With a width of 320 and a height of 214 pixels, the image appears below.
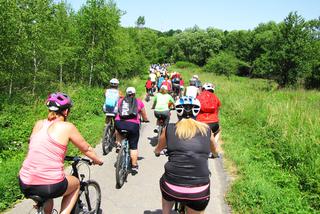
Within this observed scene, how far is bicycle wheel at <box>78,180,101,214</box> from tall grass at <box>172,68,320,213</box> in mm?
2586

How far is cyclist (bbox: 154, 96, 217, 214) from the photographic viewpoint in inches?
141

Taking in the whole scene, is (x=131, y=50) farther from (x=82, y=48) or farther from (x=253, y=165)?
(x=253, y=165)

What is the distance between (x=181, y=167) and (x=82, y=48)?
64.3ft

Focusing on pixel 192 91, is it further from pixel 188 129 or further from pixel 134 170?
pixel 188 129

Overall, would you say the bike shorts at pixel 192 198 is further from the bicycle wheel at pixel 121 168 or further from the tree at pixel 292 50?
the tree at pixel 292 50

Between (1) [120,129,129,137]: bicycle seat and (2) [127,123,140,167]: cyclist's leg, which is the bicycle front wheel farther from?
(1) [120,129,129,137]: bicycle seat

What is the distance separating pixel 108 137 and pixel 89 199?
467 cm

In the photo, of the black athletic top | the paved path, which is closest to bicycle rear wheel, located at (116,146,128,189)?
the paved path

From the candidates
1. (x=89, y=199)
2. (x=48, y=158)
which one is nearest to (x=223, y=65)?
(x=89, y=199)

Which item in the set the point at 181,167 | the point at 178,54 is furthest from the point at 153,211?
the point at 178,54

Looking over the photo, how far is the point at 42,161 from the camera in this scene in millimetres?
3564

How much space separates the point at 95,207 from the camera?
5.29m

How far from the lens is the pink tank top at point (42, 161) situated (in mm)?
3555

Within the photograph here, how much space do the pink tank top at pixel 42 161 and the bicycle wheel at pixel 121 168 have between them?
3058 mm
